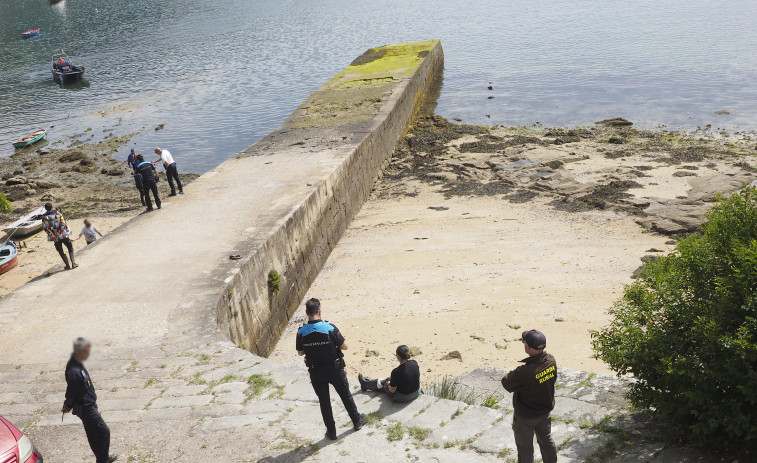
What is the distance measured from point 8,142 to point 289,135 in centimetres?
1596

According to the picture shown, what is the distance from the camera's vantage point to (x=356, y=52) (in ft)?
141

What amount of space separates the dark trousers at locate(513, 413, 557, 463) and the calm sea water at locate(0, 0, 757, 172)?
20.9 meters

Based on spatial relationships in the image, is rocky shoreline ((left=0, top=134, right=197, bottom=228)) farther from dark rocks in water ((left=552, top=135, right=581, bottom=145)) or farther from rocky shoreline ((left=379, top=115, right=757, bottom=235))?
dark rocks in water ((left=552, top=135, right=581, bottom=145))

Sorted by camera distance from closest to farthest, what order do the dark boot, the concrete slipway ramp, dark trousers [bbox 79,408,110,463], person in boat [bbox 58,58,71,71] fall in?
1. dark trousers [bbox 79,408,110,463]
2. the concrete slipway ramp
3. the dark boot
4. person in boat [bbox 58,58,71,71]

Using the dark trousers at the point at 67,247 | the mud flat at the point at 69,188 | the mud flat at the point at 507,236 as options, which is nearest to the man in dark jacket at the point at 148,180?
the mud flat at the point at 69,188

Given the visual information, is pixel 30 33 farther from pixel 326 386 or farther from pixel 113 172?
pixel 326 386

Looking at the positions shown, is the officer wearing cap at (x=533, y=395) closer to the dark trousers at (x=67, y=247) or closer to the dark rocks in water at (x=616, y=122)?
the dark trousers at (x=67, y=247)

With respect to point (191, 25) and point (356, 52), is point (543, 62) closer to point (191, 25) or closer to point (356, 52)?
point (356, 52)

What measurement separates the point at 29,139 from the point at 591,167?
22077 millimetres

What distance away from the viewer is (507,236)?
15922mm

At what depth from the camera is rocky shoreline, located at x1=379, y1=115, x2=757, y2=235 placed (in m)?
17.3

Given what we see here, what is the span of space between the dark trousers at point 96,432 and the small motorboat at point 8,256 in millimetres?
11473

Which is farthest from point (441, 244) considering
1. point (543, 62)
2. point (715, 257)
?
point (543, 62)

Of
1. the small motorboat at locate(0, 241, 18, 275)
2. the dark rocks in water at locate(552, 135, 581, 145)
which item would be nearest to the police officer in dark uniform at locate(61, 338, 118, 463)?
the small motorboat at locate(0, 241, 18, 275)
